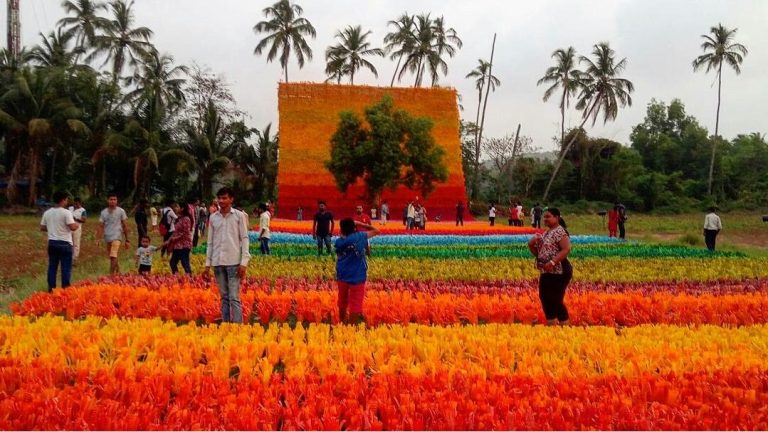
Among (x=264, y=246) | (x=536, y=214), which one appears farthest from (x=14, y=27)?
(x=264, y=246)

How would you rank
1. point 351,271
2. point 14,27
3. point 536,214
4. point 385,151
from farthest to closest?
point 14,27 < point 385,151 < point 536,214 < point 351,271

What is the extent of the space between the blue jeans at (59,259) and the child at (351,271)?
4.40 metres

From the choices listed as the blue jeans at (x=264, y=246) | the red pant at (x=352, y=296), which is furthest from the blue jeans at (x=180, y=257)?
the red pant at (x=352, y=296)

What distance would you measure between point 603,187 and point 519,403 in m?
46.9

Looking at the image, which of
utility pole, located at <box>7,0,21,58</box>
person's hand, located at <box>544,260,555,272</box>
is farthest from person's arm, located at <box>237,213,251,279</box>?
utility pole, located at <box>7,0,21,58</box>

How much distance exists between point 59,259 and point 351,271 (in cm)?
482

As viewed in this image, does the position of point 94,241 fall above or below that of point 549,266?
below

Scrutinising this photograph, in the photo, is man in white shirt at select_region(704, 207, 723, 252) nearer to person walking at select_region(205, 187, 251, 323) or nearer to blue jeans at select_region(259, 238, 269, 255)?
blue jeans at select_region(259, 238, 269, 255)

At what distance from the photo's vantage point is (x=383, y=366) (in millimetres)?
4652

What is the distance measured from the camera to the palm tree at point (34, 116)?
1353 inches

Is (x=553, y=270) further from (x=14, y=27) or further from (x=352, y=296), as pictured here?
(x=14, y=27)

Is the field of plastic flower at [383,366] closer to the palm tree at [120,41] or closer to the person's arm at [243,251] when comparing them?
the person's arm at [243,251]

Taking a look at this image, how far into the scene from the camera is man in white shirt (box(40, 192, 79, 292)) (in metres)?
9.52

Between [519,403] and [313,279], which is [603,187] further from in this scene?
[519,403]
